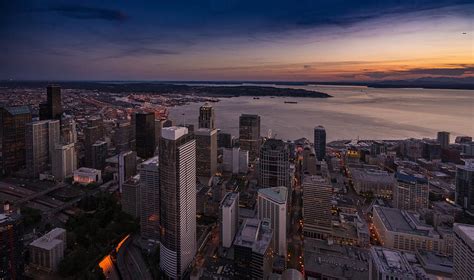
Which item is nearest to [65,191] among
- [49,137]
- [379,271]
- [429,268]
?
[49,137]

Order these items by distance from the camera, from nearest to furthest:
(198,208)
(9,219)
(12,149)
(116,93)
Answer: (9,219)
(198,208)
(12,149)
(116,93)

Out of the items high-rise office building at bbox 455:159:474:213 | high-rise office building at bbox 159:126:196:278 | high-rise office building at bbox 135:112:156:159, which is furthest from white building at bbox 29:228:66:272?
high-rise office building at bbox 455:159:474:213

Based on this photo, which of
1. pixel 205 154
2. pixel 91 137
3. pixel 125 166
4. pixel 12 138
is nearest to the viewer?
pixel 125 166

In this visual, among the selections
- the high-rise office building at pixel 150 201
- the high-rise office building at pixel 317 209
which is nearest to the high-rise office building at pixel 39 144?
the high-rise office building at pixel 150 201

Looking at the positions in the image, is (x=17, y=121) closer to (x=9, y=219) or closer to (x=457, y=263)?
(x=9, y=219)

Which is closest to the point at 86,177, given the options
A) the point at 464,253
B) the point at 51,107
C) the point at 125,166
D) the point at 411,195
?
the point at 125,166

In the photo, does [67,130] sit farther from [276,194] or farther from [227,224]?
[276,194]

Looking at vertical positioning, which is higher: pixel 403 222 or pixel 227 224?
pixel 227 224

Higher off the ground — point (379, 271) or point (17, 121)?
point (17, 121)
